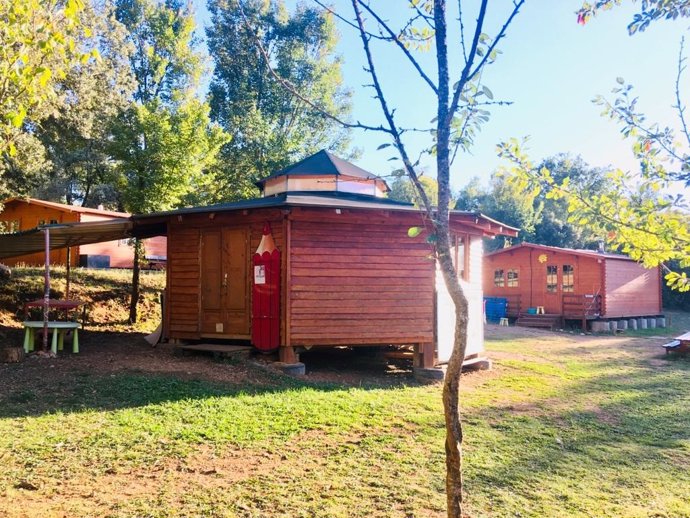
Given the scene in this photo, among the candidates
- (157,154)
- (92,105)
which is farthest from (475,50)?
(92,105)

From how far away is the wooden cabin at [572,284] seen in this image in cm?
2148

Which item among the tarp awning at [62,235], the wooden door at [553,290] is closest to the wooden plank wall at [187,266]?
the tarp awning at [62,235]

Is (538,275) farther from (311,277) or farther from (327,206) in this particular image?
(327,206)

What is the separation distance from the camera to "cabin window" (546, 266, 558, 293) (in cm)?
2300

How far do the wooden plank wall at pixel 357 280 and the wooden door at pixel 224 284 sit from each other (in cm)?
130

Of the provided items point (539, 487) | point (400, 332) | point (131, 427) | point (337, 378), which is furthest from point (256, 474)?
point (400, 332)

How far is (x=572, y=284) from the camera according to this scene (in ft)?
73.6

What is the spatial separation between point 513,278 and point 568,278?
2767 millimetres

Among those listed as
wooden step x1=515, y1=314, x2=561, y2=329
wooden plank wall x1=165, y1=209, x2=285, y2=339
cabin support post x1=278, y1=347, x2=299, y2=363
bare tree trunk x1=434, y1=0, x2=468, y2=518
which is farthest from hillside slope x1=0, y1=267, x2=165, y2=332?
wooden step x1=515, y1=314, x2=561, y2=329

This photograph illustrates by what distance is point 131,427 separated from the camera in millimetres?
5191

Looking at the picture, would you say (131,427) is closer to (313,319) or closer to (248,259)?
(313,319)

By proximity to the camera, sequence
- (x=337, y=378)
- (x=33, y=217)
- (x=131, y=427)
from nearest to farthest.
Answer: (x=131, y=427)
(x=337, y=378)
(x=33, y=217)

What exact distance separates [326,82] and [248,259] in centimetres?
2023

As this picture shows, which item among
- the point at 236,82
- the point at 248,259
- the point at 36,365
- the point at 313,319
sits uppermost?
the point at 236,82
